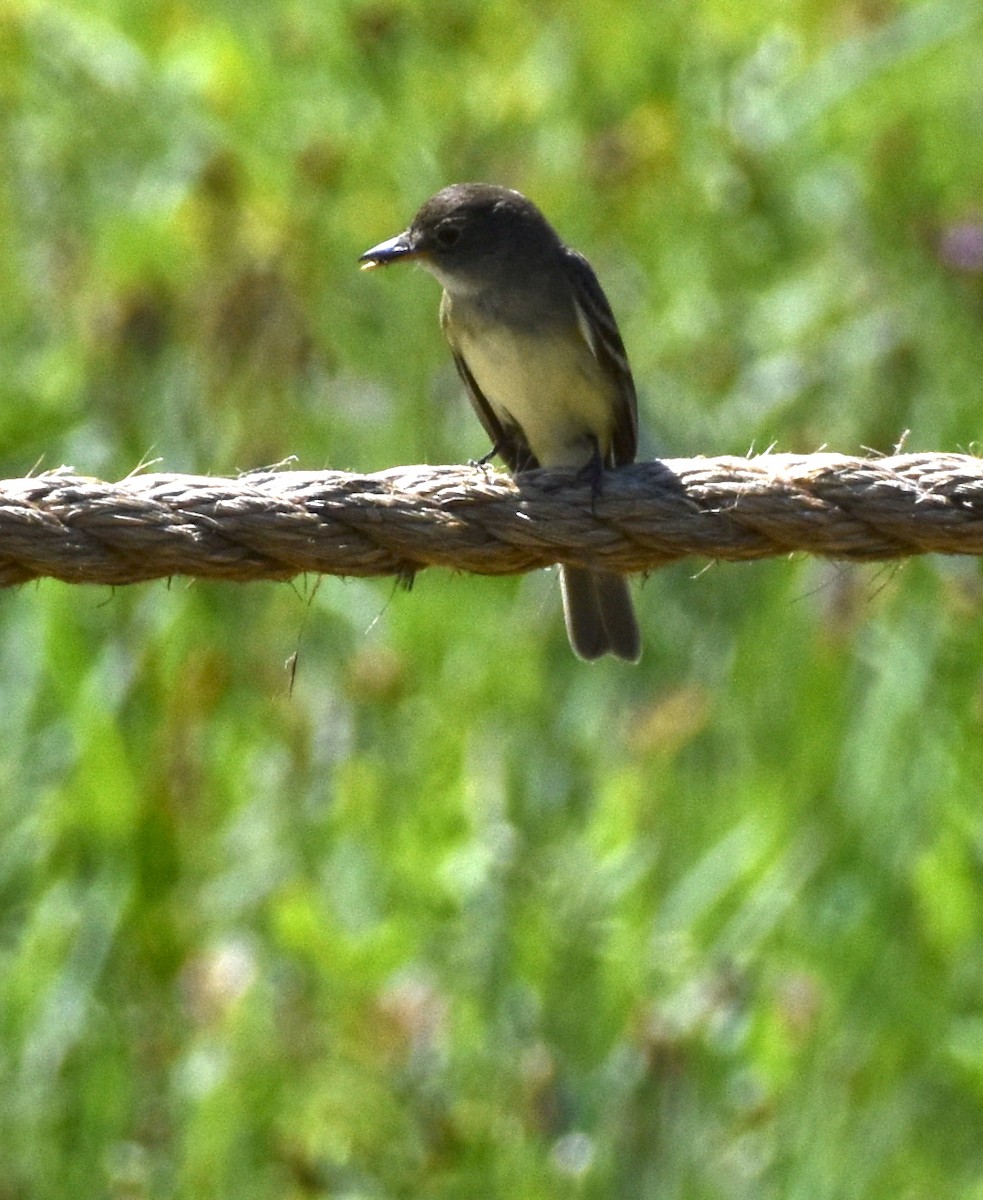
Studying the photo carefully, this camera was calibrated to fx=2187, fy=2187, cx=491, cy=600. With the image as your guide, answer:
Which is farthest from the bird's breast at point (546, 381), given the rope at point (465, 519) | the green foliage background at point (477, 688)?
the rope at point (465, 519)

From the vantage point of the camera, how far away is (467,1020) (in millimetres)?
5688

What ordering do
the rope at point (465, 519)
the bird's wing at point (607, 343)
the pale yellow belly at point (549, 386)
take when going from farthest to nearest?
the bird's wing at point (607, 343) < the pale yellow belly at point (549, 386) < the rope at point (465, 519)

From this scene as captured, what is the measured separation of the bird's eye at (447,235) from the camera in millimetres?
5609

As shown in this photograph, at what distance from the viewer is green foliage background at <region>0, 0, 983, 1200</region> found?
18.3 ft

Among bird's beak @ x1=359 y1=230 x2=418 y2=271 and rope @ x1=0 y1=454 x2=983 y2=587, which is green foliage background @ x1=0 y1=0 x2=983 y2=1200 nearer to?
bird's beak @ x1=359 y1=230 x2=418 y2=271

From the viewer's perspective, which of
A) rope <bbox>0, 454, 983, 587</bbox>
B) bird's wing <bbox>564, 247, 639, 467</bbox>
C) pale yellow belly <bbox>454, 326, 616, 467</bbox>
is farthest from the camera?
bird's wing <bbox>564, 247, 639, 467</bbox>

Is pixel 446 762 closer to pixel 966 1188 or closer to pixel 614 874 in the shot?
pixel 614 874

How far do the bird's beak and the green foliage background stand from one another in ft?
2.22

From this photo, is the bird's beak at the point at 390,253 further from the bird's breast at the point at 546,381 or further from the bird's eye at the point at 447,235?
the bird's breast at the point at 546,381

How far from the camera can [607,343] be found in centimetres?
557

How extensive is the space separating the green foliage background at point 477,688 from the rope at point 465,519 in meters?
1.47

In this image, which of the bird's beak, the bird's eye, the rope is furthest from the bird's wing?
the rope

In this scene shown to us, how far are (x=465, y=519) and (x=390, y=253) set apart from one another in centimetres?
238

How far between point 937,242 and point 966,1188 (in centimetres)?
289
